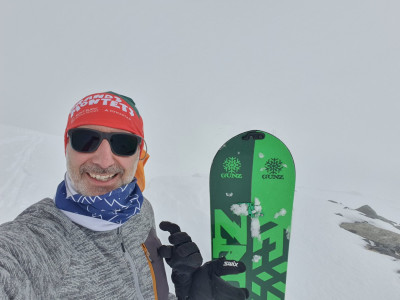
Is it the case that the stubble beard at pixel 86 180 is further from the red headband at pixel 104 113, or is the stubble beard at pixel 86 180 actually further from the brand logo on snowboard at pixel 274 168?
the brand logo on snowboard at pixel 274 168

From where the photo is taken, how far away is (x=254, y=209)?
3535 millimetres

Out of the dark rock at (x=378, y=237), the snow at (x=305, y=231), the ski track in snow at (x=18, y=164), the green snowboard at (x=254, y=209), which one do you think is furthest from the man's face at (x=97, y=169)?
the ski track in snow at (x=18, y=164)

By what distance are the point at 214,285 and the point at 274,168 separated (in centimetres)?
187

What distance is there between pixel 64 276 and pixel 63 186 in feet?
1.49

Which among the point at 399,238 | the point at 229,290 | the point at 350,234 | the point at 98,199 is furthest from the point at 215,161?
the point at 399,238

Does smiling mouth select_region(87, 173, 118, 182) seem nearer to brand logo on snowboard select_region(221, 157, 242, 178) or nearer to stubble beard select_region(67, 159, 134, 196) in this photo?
stubble beard select_region(67, 159, 134, 196)

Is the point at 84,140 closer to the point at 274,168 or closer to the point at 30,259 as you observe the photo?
the point at 30,259

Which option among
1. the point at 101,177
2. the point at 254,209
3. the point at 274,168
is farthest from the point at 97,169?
the point at 274,168

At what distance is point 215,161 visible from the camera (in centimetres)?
369

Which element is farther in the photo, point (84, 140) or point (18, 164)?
point (18, 164)

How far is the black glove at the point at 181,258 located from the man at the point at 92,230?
0.08m

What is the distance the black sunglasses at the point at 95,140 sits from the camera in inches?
60.0

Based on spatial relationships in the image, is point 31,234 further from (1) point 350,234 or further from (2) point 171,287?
(1) point 350,234

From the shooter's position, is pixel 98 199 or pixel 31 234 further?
pixel 98 199
